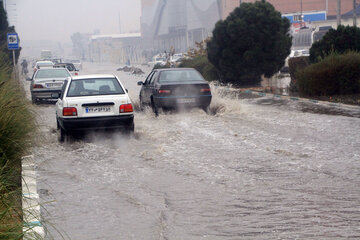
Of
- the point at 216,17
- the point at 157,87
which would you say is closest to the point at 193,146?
the point at 157,87

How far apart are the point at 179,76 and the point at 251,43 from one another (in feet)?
40.6

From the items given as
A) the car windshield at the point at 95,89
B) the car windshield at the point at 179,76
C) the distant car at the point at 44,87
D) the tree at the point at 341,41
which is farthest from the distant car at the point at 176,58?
the car windshield at the point at 95,89

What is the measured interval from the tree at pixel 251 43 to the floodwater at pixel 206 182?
14.5 metres

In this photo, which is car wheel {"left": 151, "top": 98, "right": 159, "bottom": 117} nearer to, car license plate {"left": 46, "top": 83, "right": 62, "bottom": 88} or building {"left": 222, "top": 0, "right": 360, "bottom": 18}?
car license plate {"left": 46, "top": 83, "right": 62, "bottom": 88}

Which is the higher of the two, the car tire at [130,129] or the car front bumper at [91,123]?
the car front bumper at [91,123]

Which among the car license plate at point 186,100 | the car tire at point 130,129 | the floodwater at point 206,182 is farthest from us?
the car license plate at point 186,100

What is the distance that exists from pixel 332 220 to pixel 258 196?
1294 millimetres

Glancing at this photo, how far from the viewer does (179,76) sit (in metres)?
17.5

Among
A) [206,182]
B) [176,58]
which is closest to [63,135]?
A: [206,182]

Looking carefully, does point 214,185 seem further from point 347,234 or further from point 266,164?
point 347,234

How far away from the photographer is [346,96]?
67.1 ft

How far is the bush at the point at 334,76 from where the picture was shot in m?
20.1

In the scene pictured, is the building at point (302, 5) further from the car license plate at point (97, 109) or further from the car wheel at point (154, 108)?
the car license plate at point (97, 109)

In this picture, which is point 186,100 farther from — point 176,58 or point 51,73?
point 176,58
